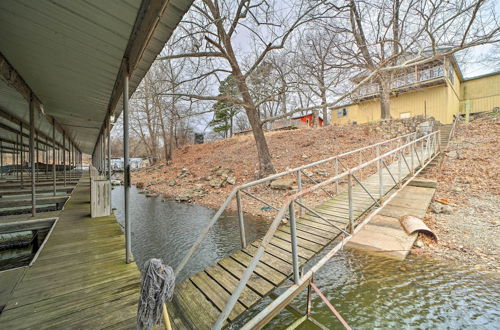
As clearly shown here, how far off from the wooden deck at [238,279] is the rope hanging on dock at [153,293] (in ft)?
3.26

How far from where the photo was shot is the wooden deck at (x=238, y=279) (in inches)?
88.6

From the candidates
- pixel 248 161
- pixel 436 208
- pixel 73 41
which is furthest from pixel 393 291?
pixel 248 161

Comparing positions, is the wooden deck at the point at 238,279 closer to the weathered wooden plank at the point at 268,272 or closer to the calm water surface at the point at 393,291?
the weathered wooden plank at the point at 268,272

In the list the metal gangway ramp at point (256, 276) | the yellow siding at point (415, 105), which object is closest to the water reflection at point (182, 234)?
the metal gangway ramp at point (256, 276)

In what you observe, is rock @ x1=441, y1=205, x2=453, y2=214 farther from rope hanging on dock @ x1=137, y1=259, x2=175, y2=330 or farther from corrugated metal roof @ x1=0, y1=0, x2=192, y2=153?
corrugated metal roof @ x1=0, y1=0, x2=192, y2=153

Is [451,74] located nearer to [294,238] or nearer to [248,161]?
[248,161]

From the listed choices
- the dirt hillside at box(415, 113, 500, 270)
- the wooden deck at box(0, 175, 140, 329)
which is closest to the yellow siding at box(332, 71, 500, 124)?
the dirt hillside at box(415, 113, 500, 270)

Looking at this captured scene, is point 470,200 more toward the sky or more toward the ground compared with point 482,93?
more toward the ground

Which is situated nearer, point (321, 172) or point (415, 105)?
point (321, 172)

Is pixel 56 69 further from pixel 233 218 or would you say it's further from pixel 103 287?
pixel 233 218

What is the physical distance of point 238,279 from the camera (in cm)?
→ 275

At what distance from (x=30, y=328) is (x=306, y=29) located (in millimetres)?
9925

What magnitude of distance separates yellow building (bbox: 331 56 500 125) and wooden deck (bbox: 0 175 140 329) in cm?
1564

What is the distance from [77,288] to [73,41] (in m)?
2.85
